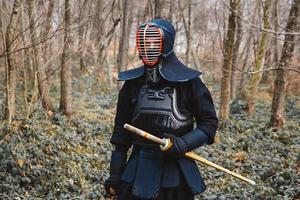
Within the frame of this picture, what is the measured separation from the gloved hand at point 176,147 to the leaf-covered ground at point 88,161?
3.24m

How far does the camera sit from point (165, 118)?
2764 millimetres

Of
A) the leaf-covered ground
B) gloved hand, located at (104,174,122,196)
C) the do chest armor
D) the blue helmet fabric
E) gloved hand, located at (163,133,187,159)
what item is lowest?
the leaf-covered ground

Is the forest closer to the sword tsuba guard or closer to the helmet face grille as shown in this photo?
the helmet face grille

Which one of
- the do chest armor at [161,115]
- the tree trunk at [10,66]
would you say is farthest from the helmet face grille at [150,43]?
the tree trunk at [10,66]

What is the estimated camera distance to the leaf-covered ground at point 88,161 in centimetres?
578

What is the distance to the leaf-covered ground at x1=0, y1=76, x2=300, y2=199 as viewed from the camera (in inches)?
227

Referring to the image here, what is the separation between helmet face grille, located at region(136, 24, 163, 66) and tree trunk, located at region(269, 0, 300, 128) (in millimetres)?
7864

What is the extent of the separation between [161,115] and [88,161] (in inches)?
187

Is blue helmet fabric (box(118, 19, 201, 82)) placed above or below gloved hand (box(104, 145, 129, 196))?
above

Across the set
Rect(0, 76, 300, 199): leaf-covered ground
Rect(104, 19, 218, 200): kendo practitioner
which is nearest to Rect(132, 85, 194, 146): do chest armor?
Rect(104, 19, 218, 200): kendo practitioner

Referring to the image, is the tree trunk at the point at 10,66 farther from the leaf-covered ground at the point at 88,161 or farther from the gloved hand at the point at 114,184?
the gloved hand at the point at 114,184

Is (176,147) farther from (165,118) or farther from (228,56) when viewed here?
(228,56)

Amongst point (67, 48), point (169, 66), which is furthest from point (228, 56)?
point (169, 66)

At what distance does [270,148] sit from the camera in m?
9.37
